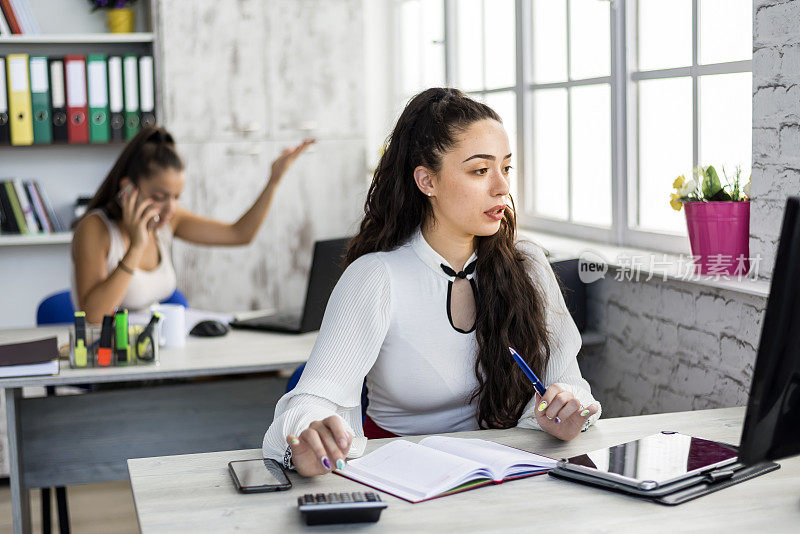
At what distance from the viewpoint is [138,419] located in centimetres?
285

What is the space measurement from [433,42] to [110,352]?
2261mm

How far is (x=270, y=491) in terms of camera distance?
54.7 inches

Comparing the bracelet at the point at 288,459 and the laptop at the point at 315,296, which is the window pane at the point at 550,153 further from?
the bracelet at the point at 288,459

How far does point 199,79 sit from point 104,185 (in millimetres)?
1178

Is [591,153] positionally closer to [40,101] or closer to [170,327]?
[170,327]

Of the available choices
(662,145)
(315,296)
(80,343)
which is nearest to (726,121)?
(662,145)

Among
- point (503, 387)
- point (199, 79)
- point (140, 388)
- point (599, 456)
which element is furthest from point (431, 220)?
point (199, 79)

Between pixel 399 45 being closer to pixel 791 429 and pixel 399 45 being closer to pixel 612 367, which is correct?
pixel 612 367

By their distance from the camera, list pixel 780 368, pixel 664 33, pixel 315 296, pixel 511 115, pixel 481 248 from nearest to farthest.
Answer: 1. pixel 780 368
2. pixel 481 248
3. pixel 664 33
4. pixel 315 296
5. pixel 511 115

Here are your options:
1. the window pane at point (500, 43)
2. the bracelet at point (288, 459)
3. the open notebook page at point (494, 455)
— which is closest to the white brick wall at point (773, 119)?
the open notebook page at point (494, 455)

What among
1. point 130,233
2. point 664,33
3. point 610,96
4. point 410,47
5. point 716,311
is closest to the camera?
point 716,311

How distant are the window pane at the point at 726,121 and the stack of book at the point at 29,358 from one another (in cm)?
174

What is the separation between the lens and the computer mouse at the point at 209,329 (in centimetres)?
282

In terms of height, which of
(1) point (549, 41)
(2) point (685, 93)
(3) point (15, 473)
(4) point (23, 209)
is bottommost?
(3) point (15, 473)
